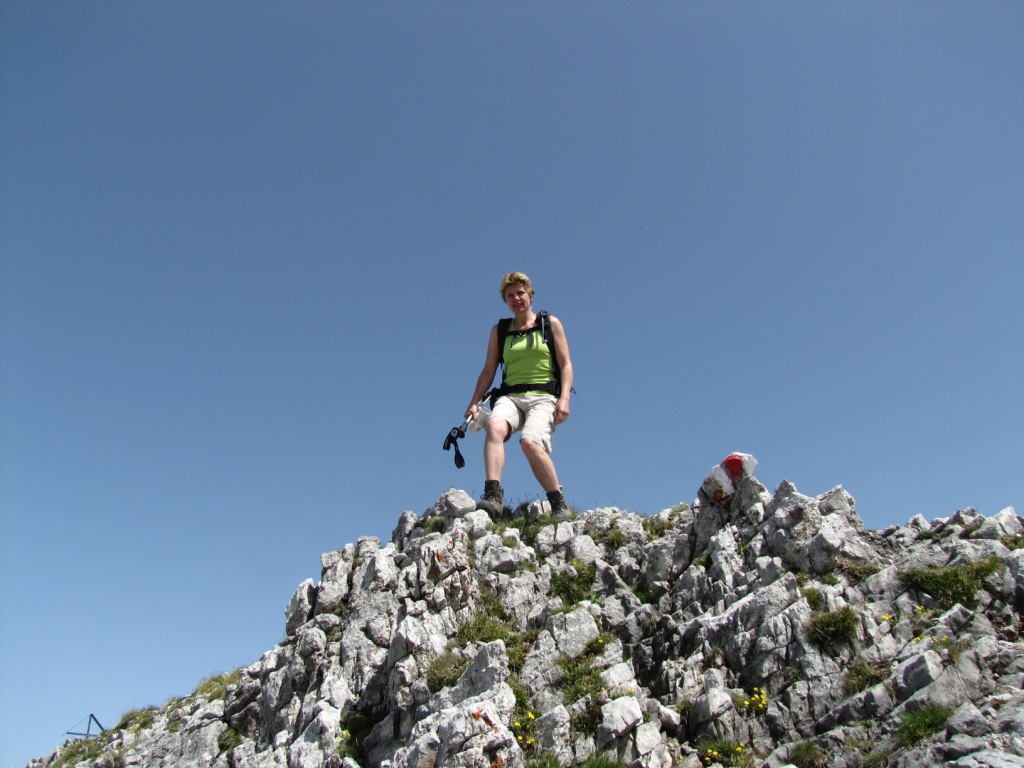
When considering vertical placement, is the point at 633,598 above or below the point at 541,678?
above

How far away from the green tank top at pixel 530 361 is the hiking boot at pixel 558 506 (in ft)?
8.56

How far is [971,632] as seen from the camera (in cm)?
855

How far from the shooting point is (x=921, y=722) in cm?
726

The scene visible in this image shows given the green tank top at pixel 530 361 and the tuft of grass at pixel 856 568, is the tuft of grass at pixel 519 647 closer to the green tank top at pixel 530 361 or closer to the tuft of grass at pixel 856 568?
the tuft of grass at pixel 856 568

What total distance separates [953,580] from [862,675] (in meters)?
2.24

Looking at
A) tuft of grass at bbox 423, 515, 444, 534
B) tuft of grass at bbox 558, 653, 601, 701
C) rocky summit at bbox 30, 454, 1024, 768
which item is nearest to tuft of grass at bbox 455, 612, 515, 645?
rocky summit at bbox 30, 454, 1024, 768

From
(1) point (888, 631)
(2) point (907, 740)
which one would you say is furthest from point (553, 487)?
(2) point (907, 740)

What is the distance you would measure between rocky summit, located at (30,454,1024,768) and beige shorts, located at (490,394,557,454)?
5.65 ft

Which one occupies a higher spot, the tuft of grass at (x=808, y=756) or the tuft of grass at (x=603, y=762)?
the tuft of grass at (x=603, y=762)

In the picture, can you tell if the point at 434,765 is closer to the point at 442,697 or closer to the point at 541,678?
the point at 442,697

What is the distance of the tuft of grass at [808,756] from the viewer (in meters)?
7.44

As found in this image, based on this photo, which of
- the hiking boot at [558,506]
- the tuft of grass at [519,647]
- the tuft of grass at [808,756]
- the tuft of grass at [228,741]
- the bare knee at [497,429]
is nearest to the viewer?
the tuft of grass at [808,756]

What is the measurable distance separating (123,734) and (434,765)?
932cm

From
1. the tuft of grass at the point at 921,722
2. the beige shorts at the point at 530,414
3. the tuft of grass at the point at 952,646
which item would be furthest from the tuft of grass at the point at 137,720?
the tuft of grass at the point at 952,646
